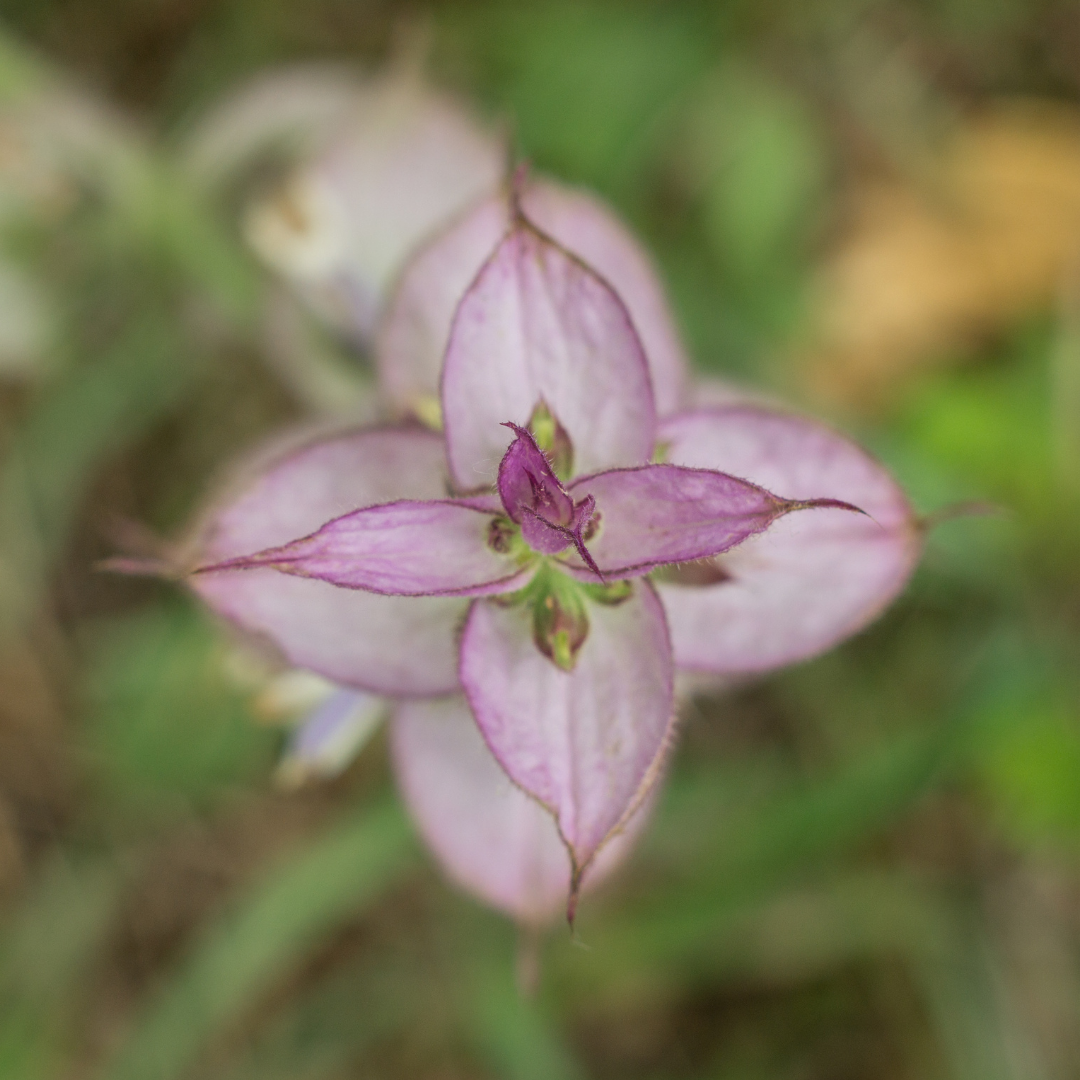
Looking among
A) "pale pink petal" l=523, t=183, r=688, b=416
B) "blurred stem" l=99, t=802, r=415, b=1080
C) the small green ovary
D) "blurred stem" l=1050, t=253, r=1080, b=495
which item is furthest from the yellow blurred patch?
the small green ovary

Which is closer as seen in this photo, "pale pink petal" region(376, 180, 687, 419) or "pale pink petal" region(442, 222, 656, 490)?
"pale pink petal" region(442, 222, 656, 490)

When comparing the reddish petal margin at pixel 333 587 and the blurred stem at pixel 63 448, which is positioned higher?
the reddish petal margin at pixel 333 587

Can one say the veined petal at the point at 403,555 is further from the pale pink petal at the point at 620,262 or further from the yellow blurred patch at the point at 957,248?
the yellow blurred patch at the point at 957,248

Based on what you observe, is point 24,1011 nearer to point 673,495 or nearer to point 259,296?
point 259,296

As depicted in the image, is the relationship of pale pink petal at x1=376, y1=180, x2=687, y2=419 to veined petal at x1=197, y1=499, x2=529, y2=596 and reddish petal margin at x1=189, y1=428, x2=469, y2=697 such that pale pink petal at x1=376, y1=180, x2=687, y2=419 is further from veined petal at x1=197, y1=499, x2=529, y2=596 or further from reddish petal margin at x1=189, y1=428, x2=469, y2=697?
veined petal at x1=197, y1=499, x2=529, y2=596

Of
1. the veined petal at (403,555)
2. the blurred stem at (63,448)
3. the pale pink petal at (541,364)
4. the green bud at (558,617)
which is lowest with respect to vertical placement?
the blurred stem at (63,448)

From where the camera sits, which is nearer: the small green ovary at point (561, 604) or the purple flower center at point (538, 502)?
the purple flower center at point (538, 502)

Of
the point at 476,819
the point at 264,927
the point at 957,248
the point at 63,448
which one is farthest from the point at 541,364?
the point at 957,248

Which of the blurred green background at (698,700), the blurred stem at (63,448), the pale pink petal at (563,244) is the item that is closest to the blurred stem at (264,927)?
the blurred green background at (698,700)

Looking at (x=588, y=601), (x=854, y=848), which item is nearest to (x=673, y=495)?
(x=588, y=601)
